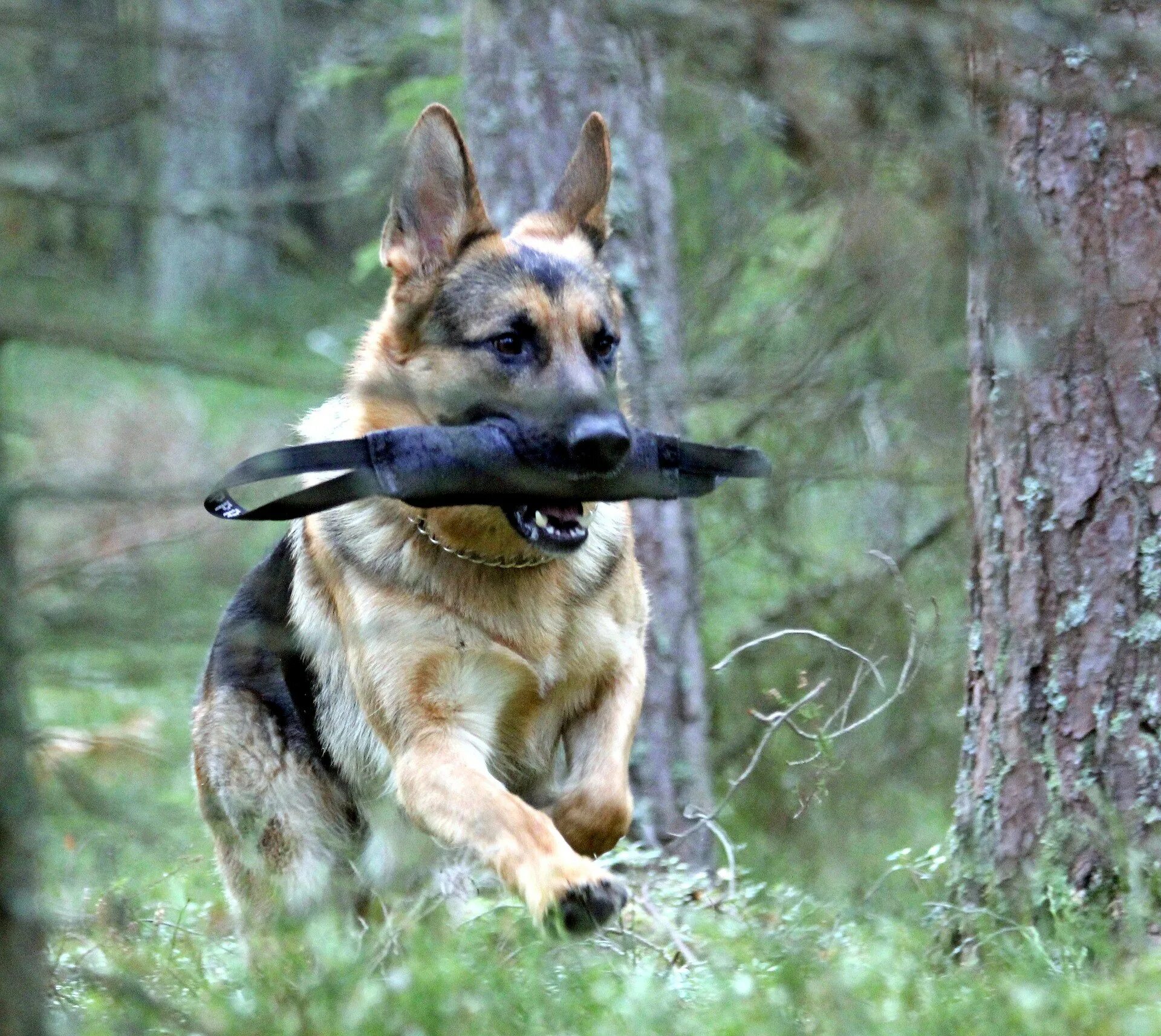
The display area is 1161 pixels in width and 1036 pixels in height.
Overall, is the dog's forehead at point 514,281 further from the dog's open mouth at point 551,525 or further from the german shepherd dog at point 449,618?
the dog's open mouth at point 551,525

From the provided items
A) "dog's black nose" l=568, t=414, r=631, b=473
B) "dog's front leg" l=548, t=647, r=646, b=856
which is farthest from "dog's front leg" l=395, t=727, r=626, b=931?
"dog's black nose" l=568, t=414, r=631, b=473

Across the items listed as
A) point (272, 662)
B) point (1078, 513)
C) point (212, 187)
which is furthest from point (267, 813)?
point (1078, 513)

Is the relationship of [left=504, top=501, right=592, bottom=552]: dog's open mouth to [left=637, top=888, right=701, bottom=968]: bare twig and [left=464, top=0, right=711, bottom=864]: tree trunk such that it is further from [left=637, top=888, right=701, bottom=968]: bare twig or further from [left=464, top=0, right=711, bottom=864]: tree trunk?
[left=464, top=0, right=711, bottom=864]: tree trunk

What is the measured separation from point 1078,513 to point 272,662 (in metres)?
3.01

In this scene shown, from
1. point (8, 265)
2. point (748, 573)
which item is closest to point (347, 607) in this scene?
point (8, 265)

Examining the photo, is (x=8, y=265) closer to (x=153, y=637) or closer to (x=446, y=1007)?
(x=153, y=637)

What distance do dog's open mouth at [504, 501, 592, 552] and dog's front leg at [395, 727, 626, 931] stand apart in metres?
0.69

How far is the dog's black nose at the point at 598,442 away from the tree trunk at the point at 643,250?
2.40 meters

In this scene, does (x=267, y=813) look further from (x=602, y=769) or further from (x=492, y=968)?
(x=492, y=968)

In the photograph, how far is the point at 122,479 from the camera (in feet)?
8.64

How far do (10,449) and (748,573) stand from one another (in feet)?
20.0

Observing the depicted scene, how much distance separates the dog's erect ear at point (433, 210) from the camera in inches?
193

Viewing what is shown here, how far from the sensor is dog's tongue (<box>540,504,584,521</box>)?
4496mm

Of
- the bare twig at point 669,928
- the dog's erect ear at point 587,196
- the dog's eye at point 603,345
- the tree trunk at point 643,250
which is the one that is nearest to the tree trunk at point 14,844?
the bare twig at point 669,928
